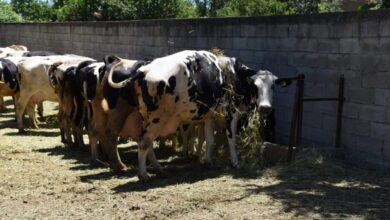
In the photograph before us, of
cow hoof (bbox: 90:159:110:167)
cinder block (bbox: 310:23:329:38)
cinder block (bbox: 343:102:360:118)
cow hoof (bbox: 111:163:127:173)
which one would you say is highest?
cinder block (bbox: 310:23:329:38)

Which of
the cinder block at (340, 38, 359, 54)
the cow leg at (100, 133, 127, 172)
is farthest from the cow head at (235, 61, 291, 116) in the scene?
the cow leg at (100, 133, 127, 172)

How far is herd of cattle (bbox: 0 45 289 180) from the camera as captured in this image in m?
8.16

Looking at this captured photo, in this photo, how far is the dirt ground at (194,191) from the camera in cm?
666

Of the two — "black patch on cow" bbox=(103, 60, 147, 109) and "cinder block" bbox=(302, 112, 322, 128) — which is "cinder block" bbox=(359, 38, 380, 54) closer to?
"cinder block" bbox=(302, 112, 322, 128)

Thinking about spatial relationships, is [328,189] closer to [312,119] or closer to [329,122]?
[329,122]

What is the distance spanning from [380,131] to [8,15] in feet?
98.8

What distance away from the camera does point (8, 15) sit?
34875 millimetres

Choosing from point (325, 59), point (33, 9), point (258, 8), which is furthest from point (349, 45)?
point (33, 9)

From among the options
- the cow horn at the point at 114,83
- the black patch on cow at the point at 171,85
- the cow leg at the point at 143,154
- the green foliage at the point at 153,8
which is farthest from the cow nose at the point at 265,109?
the green foliage at the point at 153,8

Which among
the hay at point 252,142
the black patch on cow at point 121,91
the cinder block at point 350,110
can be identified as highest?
the black patch on cow at point 121,91

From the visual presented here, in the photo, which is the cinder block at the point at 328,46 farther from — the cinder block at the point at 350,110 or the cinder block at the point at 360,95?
the cinder block at the point at 350,110

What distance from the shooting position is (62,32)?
20.2m

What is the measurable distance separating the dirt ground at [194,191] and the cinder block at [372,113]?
72cm

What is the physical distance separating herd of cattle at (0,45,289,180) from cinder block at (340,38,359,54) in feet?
3.27
